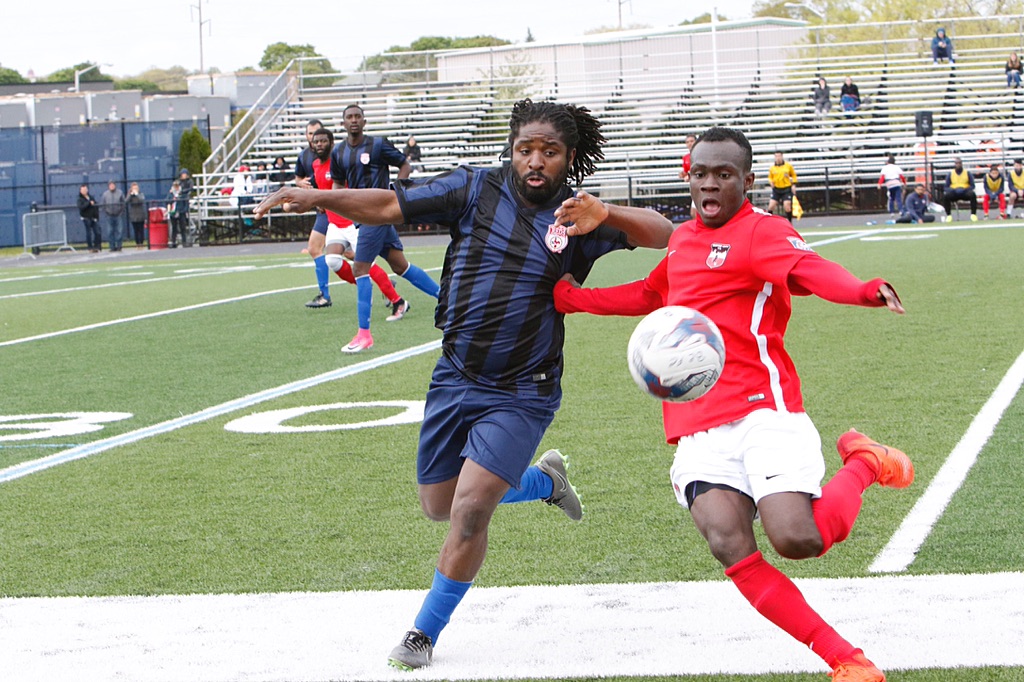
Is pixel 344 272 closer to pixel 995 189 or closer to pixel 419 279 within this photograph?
pixel 419 279

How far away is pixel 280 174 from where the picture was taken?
3338cm

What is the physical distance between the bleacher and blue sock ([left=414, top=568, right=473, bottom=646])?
28949mm

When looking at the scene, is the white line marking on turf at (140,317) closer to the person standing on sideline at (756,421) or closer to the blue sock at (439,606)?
the blue sock at (439,606)

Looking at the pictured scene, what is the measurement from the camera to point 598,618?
445 centimetres

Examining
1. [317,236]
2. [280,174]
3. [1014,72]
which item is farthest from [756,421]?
[1014,72]

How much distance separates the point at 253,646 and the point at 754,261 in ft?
6.25

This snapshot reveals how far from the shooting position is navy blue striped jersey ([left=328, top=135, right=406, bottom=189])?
40.1 feet

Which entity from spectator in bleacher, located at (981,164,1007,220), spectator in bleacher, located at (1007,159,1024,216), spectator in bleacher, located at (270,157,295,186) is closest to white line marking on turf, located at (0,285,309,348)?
spectator in bleacher, located at (270,157,295,186)

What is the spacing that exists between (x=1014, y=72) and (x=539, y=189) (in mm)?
34701

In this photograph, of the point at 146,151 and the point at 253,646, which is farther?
the point at 146,151

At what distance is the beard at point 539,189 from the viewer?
440 cm

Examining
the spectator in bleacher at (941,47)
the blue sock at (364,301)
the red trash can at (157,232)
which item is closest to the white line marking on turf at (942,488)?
the blue sock at (364,301)

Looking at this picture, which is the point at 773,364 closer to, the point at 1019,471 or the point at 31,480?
the point at 1019,471

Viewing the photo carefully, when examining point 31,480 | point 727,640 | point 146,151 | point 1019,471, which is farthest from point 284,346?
point 146,151
